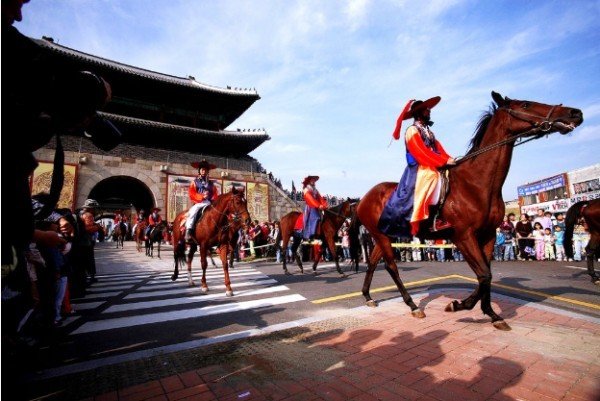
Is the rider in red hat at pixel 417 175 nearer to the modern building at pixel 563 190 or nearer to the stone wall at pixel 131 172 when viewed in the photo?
the stone wall at pixel 131 172

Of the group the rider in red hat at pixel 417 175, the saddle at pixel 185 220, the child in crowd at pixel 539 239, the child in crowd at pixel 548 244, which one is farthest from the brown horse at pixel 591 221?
the saddle at pixel 185 220

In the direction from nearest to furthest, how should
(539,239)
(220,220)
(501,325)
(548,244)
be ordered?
(501,325)
(220,220)
(548,244)
(539,239)

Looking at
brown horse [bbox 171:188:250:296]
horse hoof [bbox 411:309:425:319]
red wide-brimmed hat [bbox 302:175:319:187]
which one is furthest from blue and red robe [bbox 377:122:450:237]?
red wide-brimmed hat [bbox 302:175:319:187]

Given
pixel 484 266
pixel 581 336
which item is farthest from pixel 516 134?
pixel 581 336

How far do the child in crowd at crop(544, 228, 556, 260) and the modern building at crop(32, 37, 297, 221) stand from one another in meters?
18.9

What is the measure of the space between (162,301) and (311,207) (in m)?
5.38

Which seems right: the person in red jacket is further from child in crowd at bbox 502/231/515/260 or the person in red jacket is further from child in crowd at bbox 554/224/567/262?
child in crowd at bbox 554/224/567/262

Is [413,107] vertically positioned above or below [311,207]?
above

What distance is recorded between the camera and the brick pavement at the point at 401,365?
246 cm

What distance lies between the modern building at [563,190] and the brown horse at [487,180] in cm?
2439

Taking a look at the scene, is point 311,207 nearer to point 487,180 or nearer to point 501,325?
point 487,180

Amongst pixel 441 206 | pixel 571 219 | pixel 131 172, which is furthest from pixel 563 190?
pixel 131 172

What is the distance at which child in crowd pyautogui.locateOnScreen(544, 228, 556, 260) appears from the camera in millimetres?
12805

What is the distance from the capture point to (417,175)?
4.64 meters
